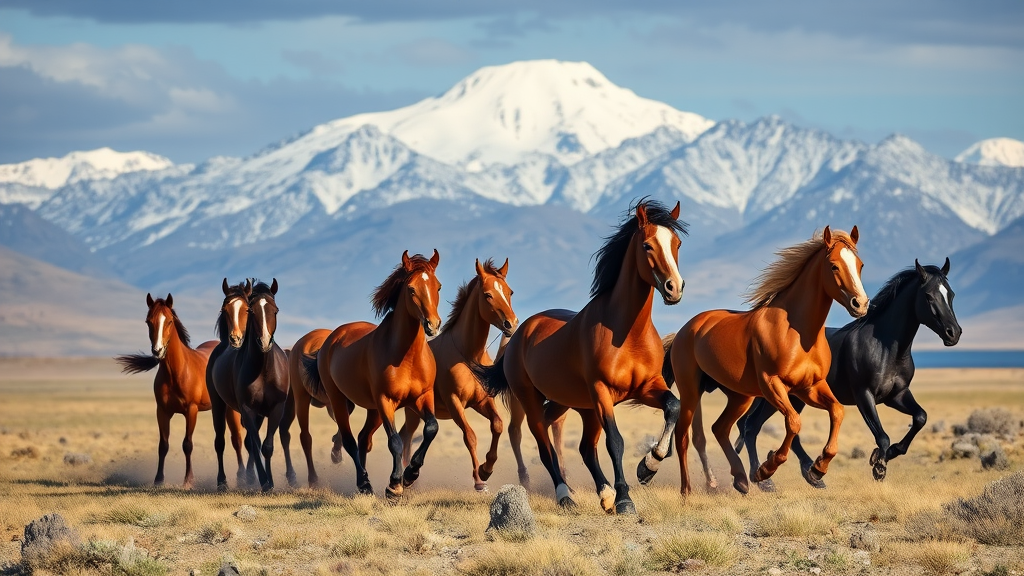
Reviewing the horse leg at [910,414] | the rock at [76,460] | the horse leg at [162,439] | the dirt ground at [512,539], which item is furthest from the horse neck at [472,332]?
the rock at [76,460]

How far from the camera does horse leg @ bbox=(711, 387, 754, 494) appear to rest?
49.6ft

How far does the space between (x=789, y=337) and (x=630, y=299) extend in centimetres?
163

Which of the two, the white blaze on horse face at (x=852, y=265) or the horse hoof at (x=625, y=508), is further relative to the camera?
the white blaze on horse face at (x=852, y=265)

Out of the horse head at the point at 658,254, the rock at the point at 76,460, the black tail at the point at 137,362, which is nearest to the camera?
the horse head at the point at 658,254

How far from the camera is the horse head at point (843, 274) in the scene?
12891 mm

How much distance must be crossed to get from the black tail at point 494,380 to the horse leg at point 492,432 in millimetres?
361

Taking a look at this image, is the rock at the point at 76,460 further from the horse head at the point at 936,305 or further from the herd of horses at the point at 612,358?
the horse head at the point at 936,305

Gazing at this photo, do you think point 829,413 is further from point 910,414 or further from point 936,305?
point 936,305

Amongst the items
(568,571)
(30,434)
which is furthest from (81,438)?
(568,571)

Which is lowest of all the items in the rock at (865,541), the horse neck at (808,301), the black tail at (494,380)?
the rock at (865,541)

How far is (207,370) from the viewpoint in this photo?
757 inches

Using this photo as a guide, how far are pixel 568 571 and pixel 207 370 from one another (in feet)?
34.7

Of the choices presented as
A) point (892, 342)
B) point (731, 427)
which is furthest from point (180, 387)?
point (892, 342)

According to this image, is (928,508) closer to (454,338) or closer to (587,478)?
(454,338)
